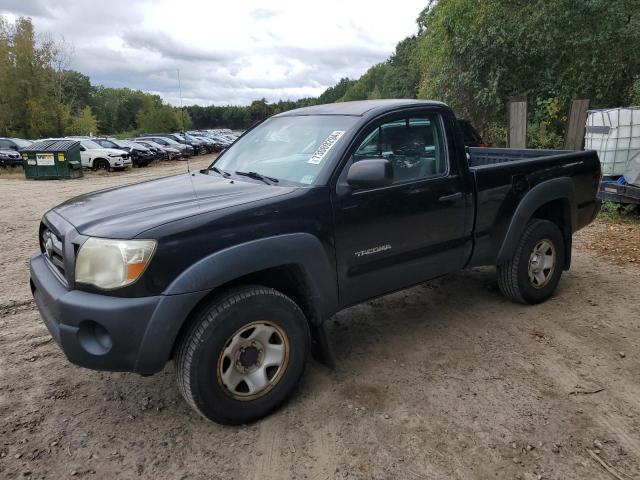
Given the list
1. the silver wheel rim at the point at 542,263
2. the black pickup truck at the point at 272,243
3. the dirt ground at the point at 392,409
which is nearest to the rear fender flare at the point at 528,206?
the black pickup truck at the point at 272,243

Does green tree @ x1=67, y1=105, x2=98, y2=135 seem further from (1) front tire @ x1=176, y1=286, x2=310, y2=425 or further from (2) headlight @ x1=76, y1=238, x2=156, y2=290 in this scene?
(1) front tire @ x1=176, y1=286, x2=310, y2=425

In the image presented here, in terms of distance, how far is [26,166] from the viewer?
1922 cm

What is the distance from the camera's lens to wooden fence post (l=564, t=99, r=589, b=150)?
874 centimetres

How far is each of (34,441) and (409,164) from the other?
290cm

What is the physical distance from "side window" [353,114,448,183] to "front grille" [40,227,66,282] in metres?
1.92

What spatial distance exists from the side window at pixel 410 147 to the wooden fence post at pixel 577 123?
6430 millimetres

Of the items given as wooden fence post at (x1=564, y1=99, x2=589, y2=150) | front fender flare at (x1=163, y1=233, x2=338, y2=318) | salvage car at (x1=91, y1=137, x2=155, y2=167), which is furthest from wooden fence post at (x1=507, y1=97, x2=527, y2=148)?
salvage car at (x1=91, y1=137, x2=155, y2=167)

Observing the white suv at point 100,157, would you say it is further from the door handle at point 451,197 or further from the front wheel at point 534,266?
the door handle at point 451,197

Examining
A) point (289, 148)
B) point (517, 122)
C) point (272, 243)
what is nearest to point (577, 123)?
point (517, 122)

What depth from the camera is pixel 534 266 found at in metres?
4.38

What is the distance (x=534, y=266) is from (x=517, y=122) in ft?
21.5

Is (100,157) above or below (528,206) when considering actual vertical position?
above

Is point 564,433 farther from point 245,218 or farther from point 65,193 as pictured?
point 65,193

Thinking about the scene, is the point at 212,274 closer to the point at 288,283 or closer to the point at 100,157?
the point at 288,283
